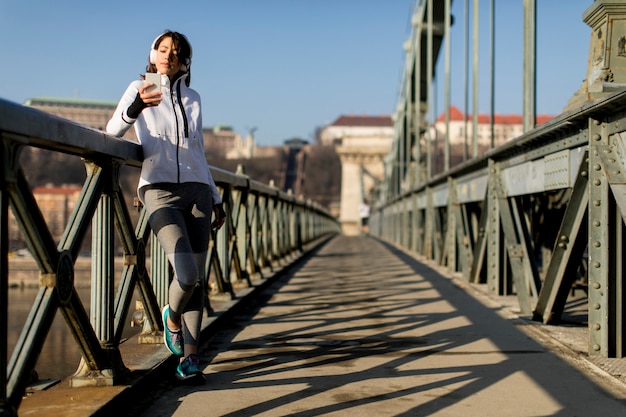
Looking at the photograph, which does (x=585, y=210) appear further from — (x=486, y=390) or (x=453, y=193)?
(x=453, y=193)

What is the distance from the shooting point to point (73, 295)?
255 cm

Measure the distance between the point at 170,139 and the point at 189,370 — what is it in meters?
0.94

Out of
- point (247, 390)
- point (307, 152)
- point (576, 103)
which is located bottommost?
point (247, 390)

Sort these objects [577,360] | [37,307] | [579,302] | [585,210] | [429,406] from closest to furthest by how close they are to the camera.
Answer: [37,307]
[429,406]
[577,360]
[585,210]
[579,302]

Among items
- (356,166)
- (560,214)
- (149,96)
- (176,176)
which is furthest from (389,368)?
(356,166)

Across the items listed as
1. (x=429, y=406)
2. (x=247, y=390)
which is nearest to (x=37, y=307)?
(x=247, y=390)

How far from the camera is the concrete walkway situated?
2910 mm

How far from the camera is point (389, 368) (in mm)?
3672

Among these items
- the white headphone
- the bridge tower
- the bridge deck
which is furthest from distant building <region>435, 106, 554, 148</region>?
the bridge tower

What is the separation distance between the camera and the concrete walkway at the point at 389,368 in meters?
2.91

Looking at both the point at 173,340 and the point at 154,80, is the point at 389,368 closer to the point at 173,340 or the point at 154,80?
the point at 173,340

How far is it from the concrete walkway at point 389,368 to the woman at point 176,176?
30cm

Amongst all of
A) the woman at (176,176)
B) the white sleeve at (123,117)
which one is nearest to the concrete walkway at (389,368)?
the woman at (176,176)

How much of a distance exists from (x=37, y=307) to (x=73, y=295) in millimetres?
252
